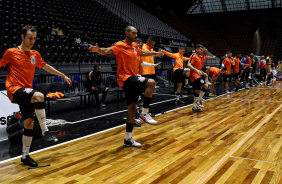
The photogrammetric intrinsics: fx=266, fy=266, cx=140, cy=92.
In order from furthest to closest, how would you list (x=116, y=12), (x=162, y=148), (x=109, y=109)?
(x=116, y=12), (x=109, y=109), (x=162, y=148)

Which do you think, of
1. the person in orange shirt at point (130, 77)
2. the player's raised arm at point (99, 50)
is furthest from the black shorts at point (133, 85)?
the player's raised arm at point (99, 50)

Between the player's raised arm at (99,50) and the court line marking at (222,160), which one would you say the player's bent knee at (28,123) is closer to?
the player's raised arm at (99,50)

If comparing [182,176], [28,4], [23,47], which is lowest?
[182,176]

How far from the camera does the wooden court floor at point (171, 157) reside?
2.90m

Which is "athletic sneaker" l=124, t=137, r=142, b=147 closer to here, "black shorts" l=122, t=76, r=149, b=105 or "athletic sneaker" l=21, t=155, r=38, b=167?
"black shorts" l=122, t=76, r=149, b=105

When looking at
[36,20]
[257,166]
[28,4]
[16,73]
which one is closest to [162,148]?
[257,166]

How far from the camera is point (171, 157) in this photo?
11.7 ft

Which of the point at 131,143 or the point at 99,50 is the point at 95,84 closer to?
the point at 131,143

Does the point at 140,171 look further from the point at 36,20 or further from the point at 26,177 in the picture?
the point at 36,20

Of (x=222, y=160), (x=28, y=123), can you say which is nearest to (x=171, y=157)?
(x=222, y=160)

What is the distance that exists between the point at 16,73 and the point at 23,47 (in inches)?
13.3

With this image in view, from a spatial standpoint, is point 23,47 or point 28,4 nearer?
point 23,47

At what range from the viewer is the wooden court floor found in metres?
2.90

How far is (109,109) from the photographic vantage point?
289 inches
